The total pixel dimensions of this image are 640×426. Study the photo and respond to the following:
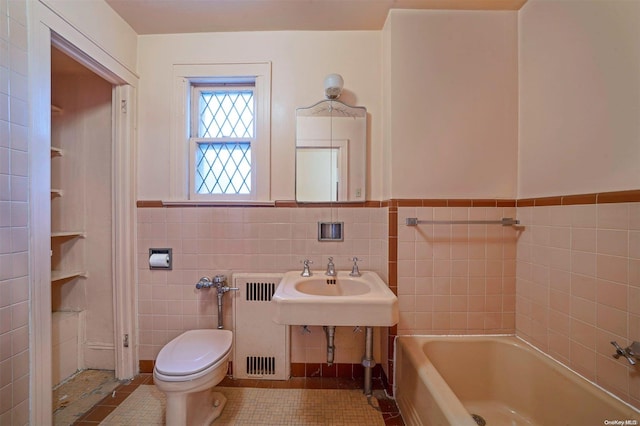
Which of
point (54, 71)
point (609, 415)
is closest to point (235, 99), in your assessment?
point (54, 71)

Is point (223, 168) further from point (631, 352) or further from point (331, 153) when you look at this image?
point (631, 352)

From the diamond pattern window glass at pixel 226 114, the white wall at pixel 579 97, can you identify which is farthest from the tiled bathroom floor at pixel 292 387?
the diamond pattern window glass at pixel 226 114

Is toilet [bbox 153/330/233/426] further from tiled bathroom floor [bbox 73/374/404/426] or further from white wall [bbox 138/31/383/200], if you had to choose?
white wall [bbox 138/31/383/200]

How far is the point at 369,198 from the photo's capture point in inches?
62.2

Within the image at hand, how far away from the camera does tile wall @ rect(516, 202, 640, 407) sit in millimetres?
897

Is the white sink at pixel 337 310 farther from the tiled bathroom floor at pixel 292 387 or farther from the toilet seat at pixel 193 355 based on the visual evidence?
the tiled bathroom floor at pixel 292 387

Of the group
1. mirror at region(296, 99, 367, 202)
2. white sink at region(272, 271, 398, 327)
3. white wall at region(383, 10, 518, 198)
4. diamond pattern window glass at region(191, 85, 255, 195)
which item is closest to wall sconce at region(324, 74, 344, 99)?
mirror at region(296, 99, 367, 202)

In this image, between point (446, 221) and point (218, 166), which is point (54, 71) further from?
point (446, 221)

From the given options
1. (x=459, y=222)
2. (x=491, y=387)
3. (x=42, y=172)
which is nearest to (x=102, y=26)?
(x=42, y=172)

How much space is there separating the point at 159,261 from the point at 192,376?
2.59 ft

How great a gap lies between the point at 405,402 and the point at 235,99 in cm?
211

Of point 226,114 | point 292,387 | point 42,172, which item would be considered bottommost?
point 292,387

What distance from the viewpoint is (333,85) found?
4.82 feet

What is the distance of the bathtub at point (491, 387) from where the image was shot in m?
0.92
